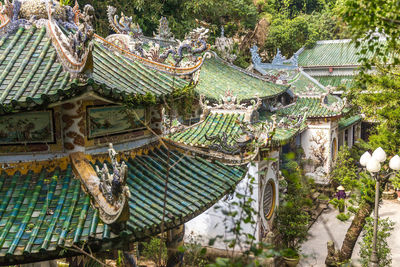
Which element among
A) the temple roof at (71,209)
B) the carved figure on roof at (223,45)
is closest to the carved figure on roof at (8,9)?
the temple roof at (71,209)

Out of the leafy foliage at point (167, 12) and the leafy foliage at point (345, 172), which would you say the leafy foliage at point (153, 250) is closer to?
the leafy foliage at point (345, 172)

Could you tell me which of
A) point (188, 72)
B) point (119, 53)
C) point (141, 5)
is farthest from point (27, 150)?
point (141, 5)

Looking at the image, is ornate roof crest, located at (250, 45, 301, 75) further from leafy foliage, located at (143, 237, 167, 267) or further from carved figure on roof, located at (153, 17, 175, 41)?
leafy foliage, located at (143, 237, 167, 267)

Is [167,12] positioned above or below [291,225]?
above

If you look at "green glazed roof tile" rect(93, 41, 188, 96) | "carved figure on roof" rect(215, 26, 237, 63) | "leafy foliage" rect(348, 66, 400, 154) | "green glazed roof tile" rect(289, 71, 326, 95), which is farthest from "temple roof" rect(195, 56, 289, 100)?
"green glazed roof tile" rect(93, 41, 188, 96)

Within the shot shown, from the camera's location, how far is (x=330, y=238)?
1417 cm

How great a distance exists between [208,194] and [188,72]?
91.3 inches

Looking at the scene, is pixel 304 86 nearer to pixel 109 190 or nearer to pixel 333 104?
pixel 333 104

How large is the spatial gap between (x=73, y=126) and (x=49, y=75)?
750 millimetres

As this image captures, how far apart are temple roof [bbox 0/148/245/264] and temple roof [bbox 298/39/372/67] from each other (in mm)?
23359

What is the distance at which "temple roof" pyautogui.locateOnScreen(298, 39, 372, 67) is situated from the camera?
88.6 feet

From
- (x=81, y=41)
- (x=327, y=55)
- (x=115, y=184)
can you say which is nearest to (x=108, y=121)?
(x=81, y=41)

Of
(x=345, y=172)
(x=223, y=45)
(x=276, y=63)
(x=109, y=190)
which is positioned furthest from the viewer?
(x=223, y=45)

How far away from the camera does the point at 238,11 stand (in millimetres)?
27750
